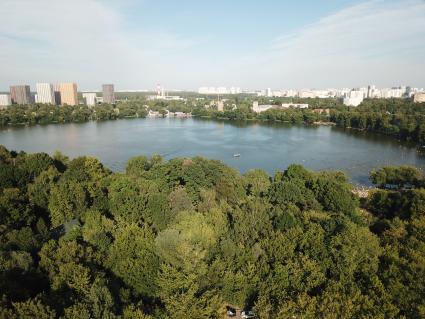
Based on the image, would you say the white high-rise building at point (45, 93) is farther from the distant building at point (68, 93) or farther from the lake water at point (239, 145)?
the lake water at point (239, 145)

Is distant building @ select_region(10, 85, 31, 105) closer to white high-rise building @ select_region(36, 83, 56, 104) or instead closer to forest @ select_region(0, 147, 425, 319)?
white high-rise building @ select_region(36, 83, 56, 104)

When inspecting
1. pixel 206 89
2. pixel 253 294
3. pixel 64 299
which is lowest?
pixel 253 294

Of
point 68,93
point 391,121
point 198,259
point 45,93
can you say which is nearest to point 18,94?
point 45,93

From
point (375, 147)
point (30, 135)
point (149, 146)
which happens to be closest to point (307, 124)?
point (375, 147)

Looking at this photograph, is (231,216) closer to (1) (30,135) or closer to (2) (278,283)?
(2) (278,283)

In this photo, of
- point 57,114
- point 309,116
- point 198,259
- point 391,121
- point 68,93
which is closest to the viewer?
point 198,259

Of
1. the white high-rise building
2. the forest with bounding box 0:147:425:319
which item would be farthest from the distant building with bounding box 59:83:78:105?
the forest with bounding box 0:147:425:319

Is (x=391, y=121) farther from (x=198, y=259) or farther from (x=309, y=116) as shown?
(x=198, y=259)
